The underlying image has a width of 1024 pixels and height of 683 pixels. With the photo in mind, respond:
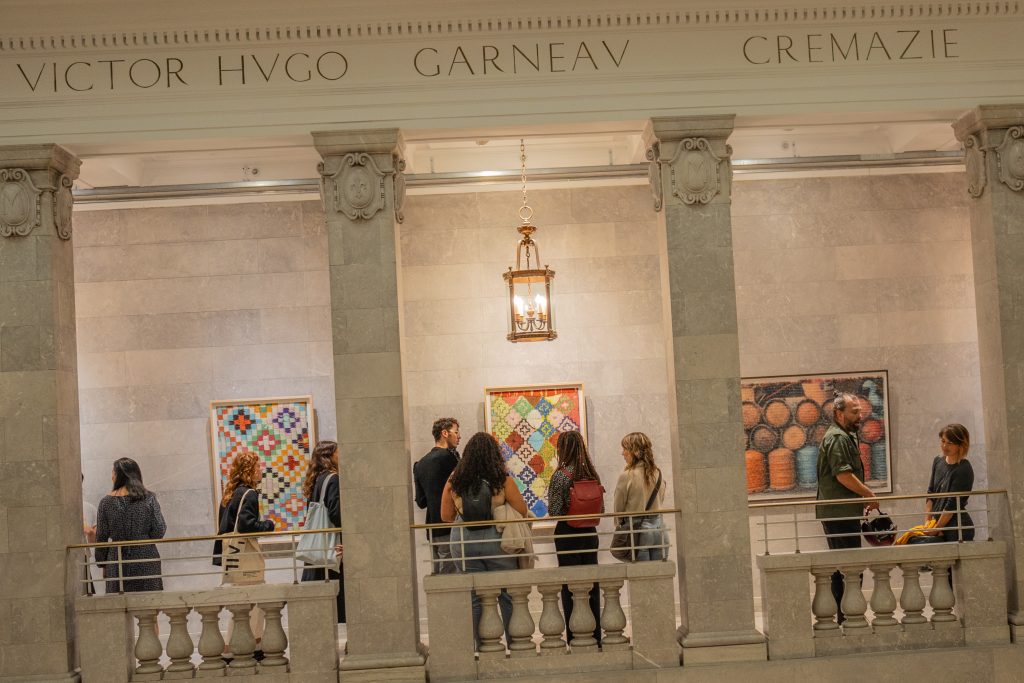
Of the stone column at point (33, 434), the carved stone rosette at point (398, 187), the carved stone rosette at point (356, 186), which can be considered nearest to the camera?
the stone column at point (33, 434)

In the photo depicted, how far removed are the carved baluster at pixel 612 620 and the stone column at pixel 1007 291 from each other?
2.80 m

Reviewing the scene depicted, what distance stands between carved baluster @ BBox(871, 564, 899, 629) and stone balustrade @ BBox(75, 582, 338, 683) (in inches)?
152

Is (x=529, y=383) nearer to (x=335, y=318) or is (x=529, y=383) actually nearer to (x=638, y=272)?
(x=638, y=272)

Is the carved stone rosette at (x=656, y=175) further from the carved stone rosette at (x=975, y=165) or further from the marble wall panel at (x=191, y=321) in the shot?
the marble wall panel at (x=191, y=321)

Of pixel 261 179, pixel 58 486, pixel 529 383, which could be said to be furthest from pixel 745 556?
pixel 261 179

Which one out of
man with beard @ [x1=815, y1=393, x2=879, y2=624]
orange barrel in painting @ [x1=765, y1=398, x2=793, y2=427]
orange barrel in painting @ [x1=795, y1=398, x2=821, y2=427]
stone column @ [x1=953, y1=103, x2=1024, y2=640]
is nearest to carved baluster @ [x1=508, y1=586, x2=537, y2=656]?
man with beard @ [x1=815, y1=393, x2=879, y2=624]

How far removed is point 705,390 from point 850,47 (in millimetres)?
2691

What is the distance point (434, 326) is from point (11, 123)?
4.11m

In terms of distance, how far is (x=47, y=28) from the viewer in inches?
300

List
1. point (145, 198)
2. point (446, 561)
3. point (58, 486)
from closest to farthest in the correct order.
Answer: point (58, 486) < point (446, 561) < point (145, 198)

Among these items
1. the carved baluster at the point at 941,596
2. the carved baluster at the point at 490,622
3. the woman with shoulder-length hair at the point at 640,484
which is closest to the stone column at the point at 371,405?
the carved baluster at the point at 490,622

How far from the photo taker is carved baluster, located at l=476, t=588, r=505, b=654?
764cm

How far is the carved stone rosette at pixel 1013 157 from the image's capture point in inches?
308

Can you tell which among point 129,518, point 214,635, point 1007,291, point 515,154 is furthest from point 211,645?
point 1007,291
